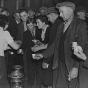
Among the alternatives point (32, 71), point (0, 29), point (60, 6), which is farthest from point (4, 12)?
point (60, 6)

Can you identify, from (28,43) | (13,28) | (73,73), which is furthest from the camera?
(13,28)

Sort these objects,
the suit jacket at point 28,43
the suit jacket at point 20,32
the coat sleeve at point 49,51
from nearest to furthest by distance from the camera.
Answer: the coat sleeve at point 49,51 < the suit jacket at point 28,43 < the suit jacket at point 20,32

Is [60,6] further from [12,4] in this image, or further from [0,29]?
[12,4]

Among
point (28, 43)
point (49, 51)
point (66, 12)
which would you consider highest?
point (66, 12)

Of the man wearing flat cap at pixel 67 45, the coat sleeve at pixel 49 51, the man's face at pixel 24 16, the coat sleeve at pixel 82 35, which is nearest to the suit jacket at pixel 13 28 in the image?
the man's face at pixel 24 16

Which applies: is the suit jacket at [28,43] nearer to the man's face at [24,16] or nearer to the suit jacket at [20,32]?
the suit jacket at [20,32]

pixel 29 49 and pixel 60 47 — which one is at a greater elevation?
pixel 60 47

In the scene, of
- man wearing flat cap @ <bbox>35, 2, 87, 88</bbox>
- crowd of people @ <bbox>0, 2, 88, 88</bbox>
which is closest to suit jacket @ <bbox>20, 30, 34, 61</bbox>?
crowd of people @ <bbox>0, 2, 88, 88</bbox>

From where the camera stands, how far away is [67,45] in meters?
3.13

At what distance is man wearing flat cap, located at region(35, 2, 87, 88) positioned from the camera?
9.97 feet

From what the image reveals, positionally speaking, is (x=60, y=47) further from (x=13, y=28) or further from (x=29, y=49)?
(x=13, y=28)

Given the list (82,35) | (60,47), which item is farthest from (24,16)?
(82,35)

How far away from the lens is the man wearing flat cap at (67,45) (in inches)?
120

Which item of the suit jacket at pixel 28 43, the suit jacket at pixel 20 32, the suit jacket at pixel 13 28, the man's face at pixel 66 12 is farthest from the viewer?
the suit jacket at pixel 13 28
